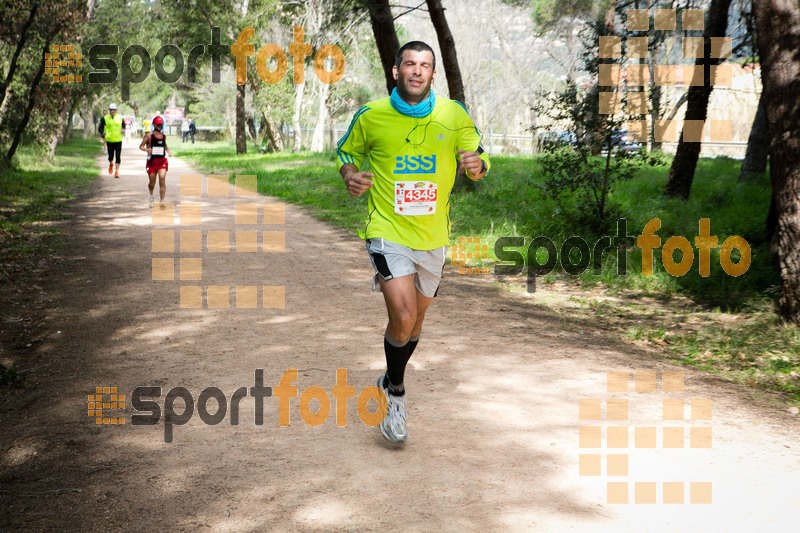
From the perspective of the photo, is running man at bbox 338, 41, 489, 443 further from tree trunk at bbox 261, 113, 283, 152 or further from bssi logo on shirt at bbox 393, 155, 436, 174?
tree trunk at bbox 261, 113, 283, 152

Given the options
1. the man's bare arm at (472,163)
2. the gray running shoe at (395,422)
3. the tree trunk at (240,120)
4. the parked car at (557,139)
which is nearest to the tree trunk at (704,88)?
the parked car at (557,139)

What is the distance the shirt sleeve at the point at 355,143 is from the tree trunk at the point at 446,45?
1035 centimetres

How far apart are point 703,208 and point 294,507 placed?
11271 millimetres

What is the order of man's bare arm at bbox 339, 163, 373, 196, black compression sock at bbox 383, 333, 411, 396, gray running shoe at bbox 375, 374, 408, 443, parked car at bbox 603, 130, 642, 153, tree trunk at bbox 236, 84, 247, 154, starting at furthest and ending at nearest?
tree trunk at bbox 236, 84, 247, 154 → parked car at bbox 603, 130, 642, 153 → black compression sock at bbox 383, 333, 411, 396 → gray running shoe at bbox 375, 374, 408, 443 → man's bare arm at bbox 339, 163, 373, 196

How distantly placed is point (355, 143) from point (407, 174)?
397 millimetres

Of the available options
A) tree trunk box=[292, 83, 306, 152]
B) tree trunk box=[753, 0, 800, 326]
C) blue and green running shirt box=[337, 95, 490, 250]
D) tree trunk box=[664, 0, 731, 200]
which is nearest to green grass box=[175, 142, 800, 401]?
tree trunk box=[753, 0, 800, 326]

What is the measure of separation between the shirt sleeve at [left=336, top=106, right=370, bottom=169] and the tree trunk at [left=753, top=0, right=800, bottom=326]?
4646 mm

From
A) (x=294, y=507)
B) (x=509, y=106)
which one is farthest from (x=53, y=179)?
(x=509, y=106)

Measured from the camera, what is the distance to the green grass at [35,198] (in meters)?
10.8

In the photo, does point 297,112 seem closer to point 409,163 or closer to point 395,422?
point 409,163

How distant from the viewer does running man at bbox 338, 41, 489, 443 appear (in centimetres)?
403

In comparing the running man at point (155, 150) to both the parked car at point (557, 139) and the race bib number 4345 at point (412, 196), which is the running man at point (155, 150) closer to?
the parked car at point (557, 139)

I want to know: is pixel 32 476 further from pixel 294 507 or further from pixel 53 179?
pixel 53 179

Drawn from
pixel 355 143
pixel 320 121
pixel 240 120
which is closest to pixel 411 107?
pixel 355 143
